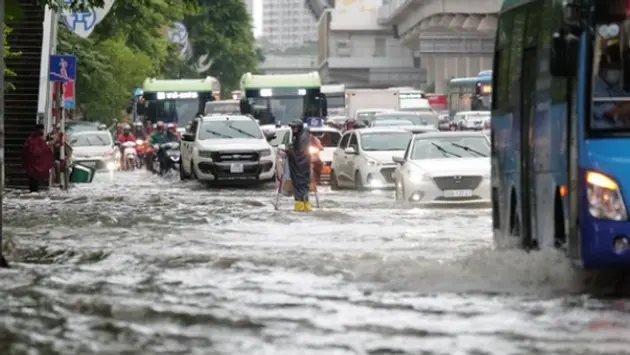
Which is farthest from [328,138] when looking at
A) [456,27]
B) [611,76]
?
[456,27]

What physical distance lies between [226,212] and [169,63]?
209ft

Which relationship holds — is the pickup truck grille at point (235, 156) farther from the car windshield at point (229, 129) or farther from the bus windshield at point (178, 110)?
the bus windshield at point (178, 110)

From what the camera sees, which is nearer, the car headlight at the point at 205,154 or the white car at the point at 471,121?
the car headlight at the point at 205,154

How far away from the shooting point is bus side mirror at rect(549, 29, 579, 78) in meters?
13.4

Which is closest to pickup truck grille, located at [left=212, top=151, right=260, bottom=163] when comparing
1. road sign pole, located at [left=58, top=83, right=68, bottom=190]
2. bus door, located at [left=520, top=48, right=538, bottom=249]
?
road sign pole, located at [left=58, top=83, right=68, bottom=190]

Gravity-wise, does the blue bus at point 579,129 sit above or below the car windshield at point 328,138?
above

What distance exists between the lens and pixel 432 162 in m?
29.9

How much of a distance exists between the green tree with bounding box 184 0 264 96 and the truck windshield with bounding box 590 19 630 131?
299ft

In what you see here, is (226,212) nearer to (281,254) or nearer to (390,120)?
(281,254)

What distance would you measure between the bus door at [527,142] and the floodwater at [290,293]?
39 centimetres

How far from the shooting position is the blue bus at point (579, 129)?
13.3m

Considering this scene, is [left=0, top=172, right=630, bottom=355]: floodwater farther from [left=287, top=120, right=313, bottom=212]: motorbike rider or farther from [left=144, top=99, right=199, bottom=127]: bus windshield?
[left=144, top=99, right=199, bottom=127]: bus windshield

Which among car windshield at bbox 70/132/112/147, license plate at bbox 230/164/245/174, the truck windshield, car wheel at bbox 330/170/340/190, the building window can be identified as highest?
the building window

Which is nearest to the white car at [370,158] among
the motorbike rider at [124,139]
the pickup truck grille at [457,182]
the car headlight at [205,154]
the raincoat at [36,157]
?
the car headlight at [205,154]
